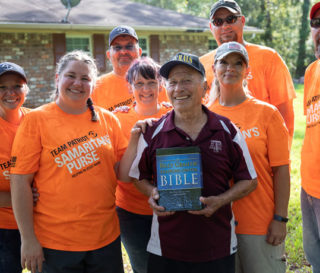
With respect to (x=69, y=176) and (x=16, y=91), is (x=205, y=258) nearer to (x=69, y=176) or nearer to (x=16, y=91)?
(x=69, y=176)

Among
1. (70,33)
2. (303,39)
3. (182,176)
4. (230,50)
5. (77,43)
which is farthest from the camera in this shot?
(303,39)

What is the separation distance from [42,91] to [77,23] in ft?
9.15

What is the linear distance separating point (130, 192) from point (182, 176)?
3.04ft

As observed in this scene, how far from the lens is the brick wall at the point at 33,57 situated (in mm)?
11625

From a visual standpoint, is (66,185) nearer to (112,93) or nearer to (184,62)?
(184,62)

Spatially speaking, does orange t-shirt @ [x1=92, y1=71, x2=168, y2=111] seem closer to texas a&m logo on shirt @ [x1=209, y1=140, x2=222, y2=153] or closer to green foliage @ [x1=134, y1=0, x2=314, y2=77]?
texas a&m logo on shirt @ [x1=209, y1=140, x2=222, y2=153]

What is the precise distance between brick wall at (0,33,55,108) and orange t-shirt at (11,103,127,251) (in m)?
10.1

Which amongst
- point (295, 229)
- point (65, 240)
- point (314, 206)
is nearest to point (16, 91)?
point (65, 240)

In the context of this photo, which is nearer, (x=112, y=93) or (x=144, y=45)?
(x=112, y=93)

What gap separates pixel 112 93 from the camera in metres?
3.70

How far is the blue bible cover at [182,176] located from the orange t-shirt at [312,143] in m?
1.27

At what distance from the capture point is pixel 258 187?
2.62 metres

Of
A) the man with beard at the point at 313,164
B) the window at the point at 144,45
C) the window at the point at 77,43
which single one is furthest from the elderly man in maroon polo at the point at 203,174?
the window at the point at 144,45

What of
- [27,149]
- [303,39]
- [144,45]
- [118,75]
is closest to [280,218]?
[27,149]
